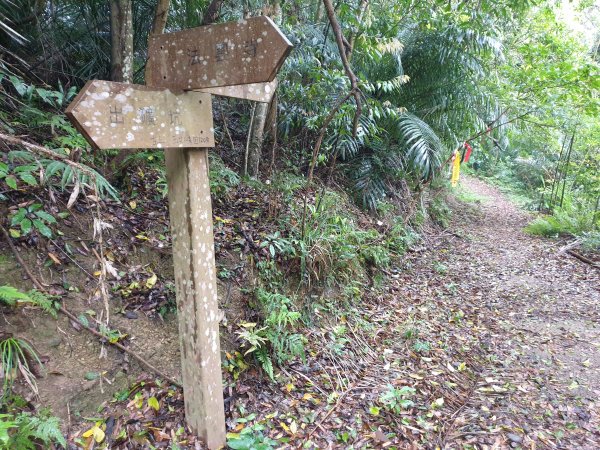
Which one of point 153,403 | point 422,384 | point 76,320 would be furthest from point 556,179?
point 76,320

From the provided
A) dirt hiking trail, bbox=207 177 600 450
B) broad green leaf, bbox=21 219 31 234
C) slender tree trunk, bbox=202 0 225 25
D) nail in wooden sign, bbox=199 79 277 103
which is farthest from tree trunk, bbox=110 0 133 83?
dirt hiking trail, bbox=207 177 600 450

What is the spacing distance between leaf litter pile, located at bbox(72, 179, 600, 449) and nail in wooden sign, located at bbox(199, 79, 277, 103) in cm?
180

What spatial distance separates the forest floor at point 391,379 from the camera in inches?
85.0

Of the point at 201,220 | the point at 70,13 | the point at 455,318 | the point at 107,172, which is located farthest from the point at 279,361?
the point at 70,13

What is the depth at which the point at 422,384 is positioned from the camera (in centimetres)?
307

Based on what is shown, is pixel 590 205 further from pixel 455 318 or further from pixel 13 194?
pixel 13 194

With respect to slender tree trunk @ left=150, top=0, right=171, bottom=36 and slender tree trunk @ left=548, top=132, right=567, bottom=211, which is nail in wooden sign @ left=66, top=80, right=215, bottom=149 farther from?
slender tree trunk @ left=548, top=132, right=567, bottom=211

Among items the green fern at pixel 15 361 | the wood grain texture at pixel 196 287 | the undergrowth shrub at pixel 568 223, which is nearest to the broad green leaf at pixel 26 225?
the green fern at pixel 15 361

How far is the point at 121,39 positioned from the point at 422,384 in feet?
12.6

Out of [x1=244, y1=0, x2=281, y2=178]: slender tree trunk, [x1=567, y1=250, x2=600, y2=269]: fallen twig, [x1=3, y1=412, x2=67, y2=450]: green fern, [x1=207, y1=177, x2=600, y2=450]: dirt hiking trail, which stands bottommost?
[x1=567, y1=250, x2=600, y2=269]: fallen twig

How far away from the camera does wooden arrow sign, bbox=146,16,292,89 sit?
145 centimetres

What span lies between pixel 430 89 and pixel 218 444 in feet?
21.7

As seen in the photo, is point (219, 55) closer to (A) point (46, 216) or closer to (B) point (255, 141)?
(A) point (46, 216)

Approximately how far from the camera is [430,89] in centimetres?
681
